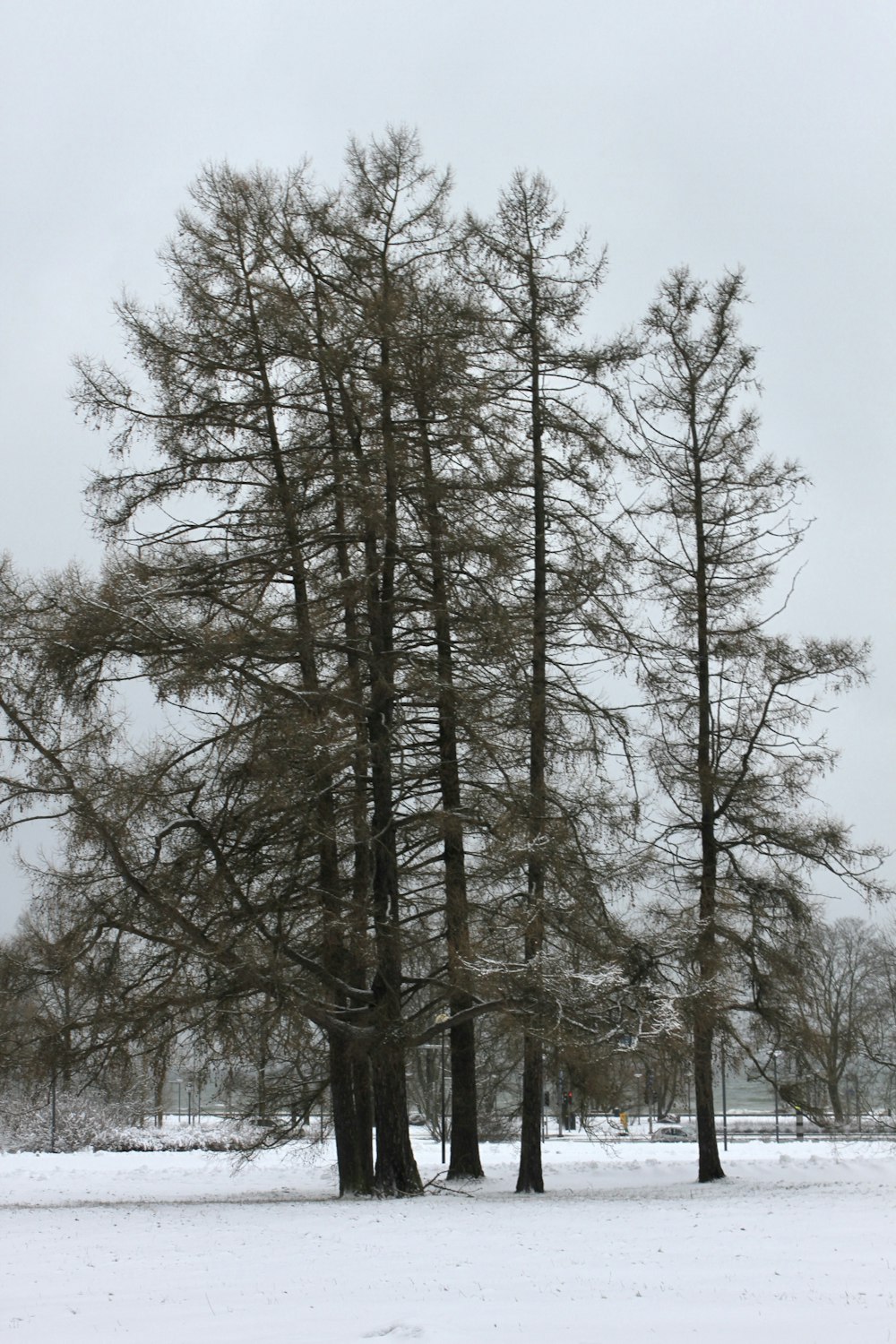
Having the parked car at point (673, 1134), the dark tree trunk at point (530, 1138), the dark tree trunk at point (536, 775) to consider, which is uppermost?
the dark tree trunk at point (536, 775)

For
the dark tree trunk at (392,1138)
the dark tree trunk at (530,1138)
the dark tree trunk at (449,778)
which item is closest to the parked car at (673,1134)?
the dark tree trunk at (530,1138)

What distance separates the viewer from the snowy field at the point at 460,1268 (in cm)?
734

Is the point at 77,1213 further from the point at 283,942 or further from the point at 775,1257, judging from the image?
the point at 775,1257

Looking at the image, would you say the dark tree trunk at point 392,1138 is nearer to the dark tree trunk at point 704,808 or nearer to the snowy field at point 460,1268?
the snowy field at point 460,1268

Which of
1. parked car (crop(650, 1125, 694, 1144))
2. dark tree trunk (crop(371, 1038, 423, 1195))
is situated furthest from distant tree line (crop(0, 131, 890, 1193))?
parked car (crop(650, 1125, 694, 1144))

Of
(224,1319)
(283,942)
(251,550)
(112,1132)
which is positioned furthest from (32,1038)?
(112,1132)

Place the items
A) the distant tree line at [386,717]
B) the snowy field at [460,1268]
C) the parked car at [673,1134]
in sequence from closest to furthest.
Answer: the snowy field at [460,1268] < the distant tree line at [386,717] < the parked car at [673,1134]

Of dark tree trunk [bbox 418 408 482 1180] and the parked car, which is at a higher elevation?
dark tree trunk [bbox 418 408 482 1180]

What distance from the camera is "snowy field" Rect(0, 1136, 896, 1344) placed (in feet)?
24.1

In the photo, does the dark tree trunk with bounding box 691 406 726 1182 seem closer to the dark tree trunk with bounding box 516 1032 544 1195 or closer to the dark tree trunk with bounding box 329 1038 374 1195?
the dark tree trunk with bounding box 516 1032 544 1195

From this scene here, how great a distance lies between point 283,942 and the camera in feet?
47.4

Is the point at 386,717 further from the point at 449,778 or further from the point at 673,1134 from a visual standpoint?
the point at 673,1134

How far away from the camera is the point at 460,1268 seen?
30.8 feet

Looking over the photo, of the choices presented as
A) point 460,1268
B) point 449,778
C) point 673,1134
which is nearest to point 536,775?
point 449,778
